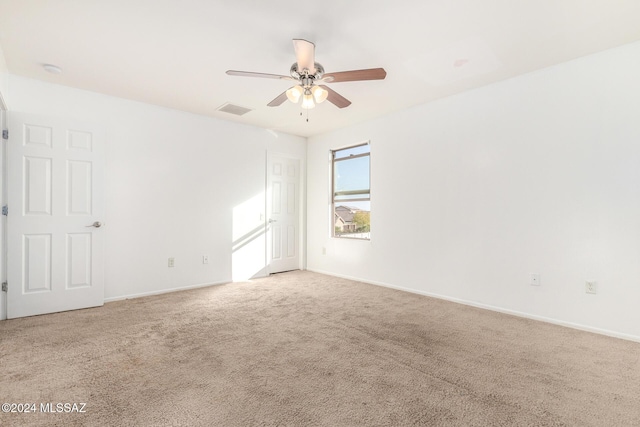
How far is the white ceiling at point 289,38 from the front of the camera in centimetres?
217

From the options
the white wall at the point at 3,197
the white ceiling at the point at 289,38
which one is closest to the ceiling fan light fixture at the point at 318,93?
the white ceiling at the point at 289,38

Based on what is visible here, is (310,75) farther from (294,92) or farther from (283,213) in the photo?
(283,213)

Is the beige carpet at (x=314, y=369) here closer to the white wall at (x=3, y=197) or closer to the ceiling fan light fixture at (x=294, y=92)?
the white wall at (x=3, y=197)

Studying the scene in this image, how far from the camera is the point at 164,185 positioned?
414cm

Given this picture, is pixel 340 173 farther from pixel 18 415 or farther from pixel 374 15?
pixel 18 415

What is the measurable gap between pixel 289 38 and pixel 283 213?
340 centimetres

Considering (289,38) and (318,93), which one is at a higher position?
(289,38)

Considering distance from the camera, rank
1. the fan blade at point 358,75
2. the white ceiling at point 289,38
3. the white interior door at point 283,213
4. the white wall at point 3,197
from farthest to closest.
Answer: the white interior door at point 283,213 < the white wall at point 3,197 < the fan blade at point 358,75 < the white ceiling at point 289,38

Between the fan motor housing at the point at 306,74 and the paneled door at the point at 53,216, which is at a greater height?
the fan motor housing at the point at 306,74

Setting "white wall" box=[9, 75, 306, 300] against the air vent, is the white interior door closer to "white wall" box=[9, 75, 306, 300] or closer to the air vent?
"white wall" box=[9, 75, 306, 300]

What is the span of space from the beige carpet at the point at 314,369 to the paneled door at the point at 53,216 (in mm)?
273

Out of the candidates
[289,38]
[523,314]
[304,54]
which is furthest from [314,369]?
[289,38]

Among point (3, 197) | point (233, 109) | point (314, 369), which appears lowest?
point (314, 369)

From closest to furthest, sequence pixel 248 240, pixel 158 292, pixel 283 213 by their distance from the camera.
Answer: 1. pixel 158 292
2. pixel 248 240
3. pixel 283 213
